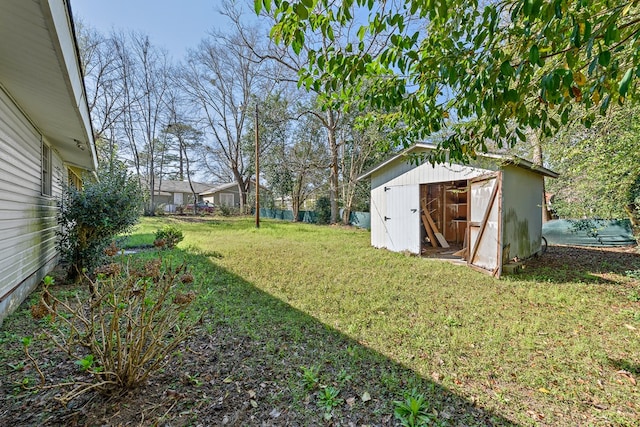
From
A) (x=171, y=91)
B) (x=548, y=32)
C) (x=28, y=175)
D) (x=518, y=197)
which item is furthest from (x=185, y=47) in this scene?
(x=548, y=32)

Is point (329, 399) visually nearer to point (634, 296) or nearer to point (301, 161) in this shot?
point (634, 296)

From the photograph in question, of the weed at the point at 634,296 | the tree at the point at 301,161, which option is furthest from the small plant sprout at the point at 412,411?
Result: the tree at the point at 301,161

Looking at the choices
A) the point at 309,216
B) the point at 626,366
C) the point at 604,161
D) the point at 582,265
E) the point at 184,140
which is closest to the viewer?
the point at 626,366

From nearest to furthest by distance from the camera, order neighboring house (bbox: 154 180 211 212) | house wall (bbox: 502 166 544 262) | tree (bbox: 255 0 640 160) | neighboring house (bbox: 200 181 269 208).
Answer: tree (bbox: 255 0 640 160) → house wall (bbox: 502 166 544 262) → neighboring house (bbox: 154 180 211 212) → neighboring house (bbox: 200 181 269 208)

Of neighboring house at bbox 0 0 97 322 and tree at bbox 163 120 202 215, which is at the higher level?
tree at bbox 163 120 202 215

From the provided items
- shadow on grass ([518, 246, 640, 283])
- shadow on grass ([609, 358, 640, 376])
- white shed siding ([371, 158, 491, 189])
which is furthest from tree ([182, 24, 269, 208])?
shadow on grass ([609, 358, 640, 376])

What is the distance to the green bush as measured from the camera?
4.45 meters

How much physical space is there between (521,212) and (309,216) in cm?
1508

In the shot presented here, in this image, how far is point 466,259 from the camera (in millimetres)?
6727

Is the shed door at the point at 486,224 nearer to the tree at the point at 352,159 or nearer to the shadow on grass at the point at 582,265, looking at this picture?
the shadow on grass at the point at 582,265

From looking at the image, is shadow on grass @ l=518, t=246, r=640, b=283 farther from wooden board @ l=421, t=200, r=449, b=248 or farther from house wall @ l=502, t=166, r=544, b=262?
wooden board @ l=421, t=200, r=449, b=248

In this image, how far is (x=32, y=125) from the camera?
4.12m

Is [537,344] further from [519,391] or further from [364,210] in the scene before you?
[364,210]

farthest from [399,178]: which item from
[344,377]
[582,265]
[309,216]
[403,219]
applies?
[309,216]
